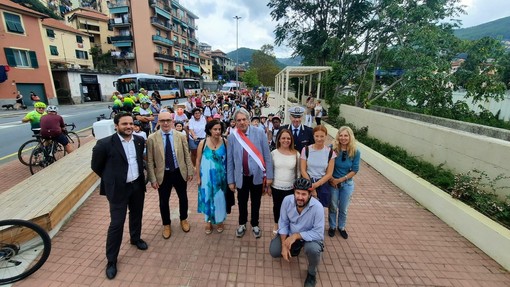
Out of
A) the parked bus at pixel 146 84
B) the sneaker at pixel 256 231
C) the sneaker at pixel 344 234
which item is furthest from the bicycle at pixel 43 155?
the parked bus at pixel 146 84

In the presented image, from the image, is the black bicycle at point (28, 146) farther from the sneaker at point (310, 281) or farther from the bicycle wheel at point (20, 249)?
the sneaker at point (310, 281)

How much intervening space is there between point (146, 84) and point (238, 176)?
913 inches

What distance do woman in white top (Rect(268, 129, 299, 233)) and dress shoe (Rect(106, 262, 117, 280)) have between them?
82.2 inches

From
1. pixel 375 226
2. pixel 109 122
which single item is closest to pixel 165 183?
pixel 375 226

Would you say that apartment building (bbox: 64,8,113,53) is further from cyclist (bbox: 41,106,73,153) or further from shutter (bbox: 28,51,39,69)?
cyclist (bbox: 41,106,73,153)

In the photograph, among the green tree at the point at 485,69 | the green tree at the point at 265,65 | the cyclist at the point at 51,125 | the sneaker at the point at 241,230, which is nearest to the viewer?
the sneaker at the point at 241,230

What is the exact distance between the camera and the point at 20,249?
282 cm

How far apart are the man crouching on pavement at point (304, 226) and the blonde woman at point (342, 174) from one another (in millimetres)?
824

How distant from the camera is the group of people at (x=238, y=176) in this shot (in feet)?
8.61

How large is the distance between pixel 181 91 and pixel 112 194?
30733 millimetres

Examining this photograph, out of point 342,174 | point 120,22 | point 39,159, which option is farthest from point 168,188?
point 120,22

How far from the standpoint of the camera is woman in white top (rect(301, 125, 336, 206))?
10.3 feet

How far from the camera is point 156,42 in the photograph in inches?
1594

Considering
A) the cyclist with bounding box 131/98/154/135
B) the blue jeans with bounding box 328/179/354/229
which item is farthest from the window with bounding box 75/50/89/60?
the blue jeans with bounding box 328/179/354/229
